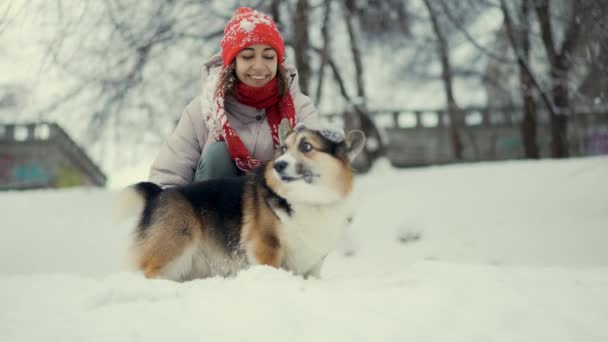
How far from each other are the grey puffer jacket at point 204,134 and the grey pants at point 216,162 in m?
0.10

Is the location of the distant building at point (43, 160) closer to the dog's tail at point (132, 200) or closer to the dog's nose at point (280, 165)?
the dog's tail at point (132, 200)

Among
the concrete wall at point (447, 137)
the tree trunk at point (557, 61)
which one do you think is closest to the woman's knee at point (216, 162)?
the tree trunk at point (557, 61)

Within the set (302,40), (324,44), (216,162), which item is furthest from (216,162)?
(324,44)

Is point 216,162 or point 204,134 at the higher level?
point 204,134

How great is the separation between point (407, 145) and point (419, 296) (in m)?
15.0

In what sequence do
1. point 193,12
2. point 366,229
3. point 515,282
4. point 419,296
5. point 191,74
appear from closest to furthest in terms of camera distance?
point 419,296 → point 515,282 → point 366,229 → point 193,12 → point 191,74

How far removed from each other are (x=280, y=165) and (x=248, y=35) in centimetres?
106

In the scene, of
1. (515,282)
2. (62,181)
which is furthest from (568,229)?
(62,181)

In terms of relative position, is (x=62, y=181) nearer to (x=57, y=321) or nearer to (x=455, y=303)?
(x=57, y=321)

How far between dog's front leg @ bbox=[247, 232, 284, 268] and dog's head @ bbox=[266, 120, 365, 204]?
0.77 feet

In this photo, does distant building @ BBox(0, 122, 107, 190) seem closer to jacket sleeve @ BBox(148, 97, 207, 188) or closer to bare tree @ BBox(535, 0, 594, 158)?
jacket sleeve @ BBox(148, 97, 207, 188)

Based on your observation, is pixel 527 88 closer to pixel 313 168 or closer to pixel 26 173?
pixel 313 168

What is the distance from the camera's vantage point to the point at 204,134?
347 centimetres

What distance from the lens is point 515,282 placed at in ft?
7.41
